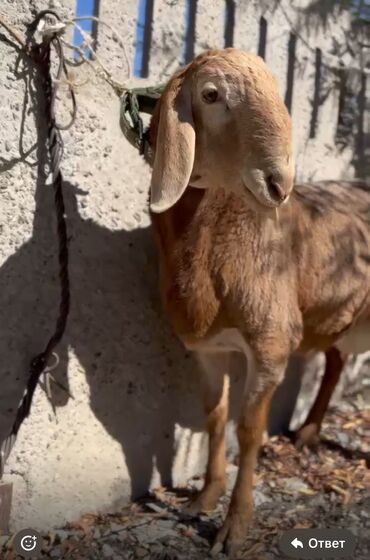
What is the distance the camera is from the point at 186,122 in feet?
6.56

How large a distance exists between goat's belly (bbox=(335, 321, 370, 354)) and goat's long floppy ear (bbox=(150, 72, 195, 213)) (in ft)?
4.74

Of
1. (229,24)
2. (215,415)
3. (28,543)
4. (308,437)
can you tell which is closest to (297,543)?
(215,415)

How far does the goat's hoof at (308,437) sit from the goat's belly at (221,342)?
1.00 m

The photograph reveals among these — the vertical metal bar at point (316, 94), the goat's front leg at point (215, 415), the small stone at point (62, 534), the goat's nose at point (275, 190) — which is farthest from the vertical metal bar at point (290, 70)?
the small stone at point (62, 534)

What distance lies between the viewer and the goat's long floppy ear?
1976mm

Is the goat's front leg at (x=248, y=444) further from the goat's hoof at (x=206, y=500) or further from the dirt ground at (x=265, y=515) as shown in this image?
the goat's hoof at (x=206, y=500)

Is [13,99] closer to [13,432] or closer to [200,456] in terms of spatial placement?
[13,432]

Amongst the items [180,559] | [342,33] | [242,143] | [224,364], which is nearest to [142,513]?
[180,559]

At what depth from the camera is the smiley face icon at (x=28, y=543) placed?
6.92 feet

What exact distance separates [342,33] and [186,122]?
195 cm

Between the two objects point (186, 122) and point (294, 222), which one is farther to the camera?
point (294, 222)

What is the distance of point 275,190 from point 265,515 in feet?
4.31

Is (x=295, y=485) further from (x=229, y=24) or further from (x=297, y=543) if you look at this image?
(x=229, y=24)

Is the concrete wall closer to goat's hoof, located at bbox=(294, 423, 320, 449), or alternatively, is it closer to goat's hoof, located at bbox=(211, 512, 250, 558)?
goat's hoof, located at bbox=(211, 512, 250, 558)
